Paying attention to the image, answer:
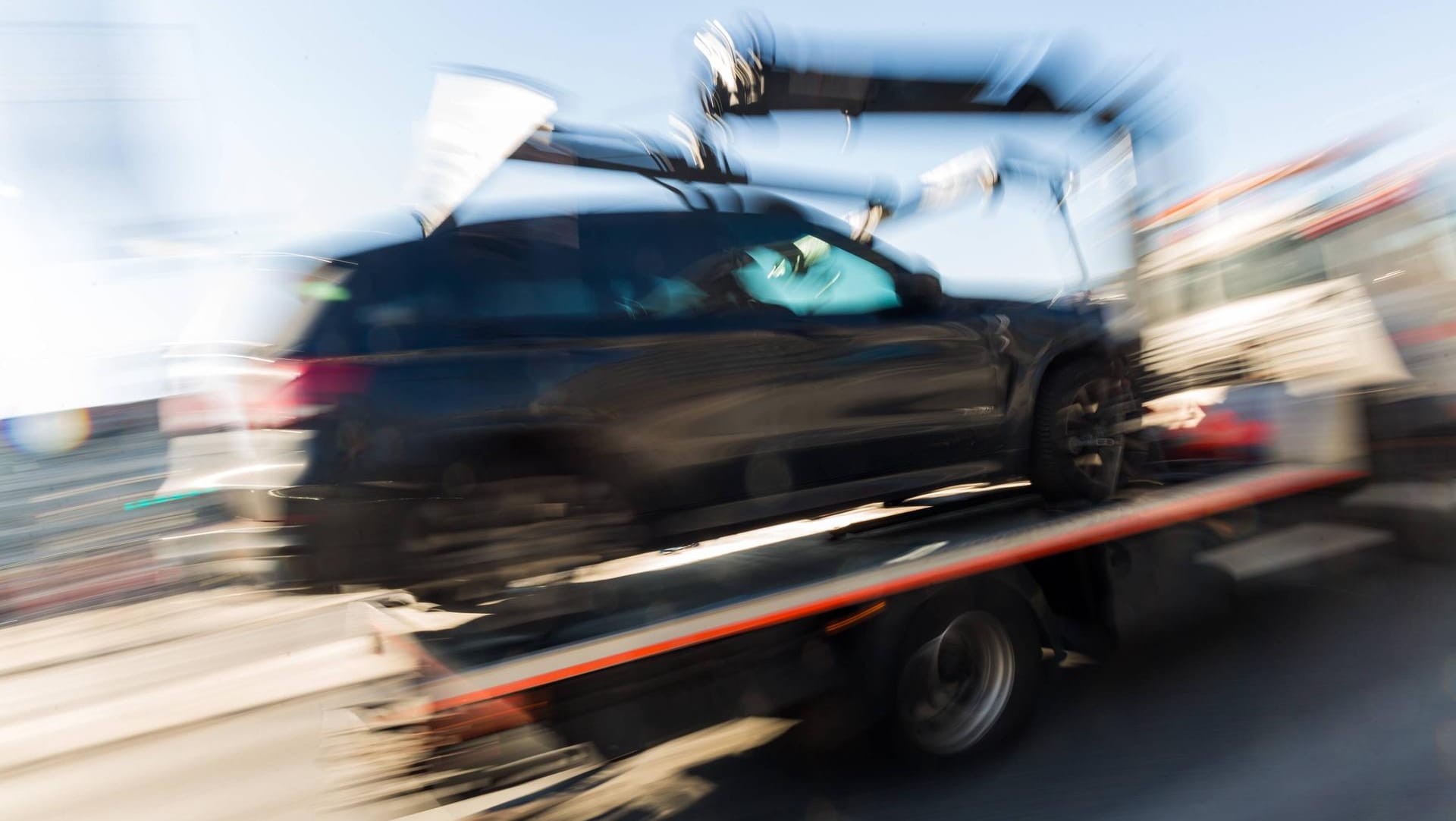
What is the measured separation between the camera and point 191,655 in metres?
6.58

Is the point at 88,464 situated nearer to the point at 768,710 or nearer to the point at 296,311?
the point at 296,311

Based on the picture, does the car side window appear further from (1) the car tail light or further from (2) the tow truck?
(1) the car tail light

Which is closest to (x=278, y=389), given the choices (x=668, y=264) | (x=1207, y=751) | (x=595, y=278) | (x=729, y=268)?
(x=595, y=278)

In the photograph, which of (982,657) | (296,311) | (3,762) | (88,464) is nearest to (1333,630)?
(982,657)

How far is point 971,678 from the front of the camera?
3.56m

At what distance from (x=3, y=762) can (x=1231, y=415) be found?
6413 millimetres

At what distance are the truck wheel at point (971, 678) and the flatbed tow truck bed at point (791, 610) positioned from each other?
0.25 feet

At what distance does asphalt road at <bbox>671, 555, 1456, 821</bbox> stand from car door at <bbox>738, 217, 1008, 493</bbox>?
111 cm

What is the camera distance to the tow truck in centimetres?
266

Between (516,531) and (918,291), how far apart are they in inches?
78.2

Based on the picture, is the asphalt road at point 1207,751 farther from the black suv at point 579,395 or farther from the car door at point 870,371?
the car door at point 870,371

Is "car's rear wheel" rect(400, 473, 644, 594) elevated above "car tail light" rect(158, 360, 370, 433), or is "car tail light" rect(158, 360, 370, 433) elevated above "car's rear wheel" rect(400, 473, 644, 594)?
"car tail light" rect(158, 360, 370, 433)

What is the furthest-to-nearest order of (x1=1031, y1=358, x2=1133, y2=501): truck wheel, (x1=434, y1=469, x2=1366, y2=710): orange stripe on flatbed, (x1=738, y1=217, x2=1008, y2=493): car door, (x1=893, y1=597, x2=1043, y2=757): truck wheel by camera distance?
(x1=1031, y1=358, x2=1133, y2=501): truck wheel
(x1=738, y1=217, x2=1008, y2=493): car door
(x1=893, y1=597, x2=1043, y2=757): truck wheel
(x1=434, y1=469, x2=1366, y2=710): orange stripe on flatbed

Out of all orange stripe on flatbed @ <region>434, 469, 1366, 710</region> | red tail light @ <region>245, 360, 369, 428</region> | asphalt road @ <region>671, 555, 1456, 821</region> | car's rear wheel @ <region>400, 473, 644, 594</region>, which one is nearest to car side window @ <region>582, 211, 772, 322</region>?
car's rear wheel @ <region>400, 473, 644, 594</region>
